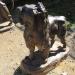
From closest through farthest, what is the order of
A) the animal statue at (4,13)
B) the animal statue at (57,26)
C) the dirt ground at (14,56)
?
the animal statue at (57,26) < the dirt ground at (14,56) < the animal statue at (4,13)

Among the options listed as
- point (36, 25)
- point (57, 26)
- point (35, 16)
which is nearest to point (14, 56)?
point (57, 26)

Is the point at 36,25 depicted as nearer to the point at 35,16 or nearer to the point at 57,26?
the point at 35,16

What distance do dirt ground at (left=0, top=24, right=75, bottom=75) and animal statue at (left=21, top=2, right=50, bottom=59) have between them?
2.93 ft

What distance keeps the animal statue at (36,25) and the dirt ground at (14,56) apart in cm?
89

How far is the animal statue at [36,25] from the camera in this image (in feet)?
15.1

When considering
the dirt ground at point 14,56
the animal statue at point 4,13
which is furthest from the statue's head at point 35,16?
the animal statue at point 4,13

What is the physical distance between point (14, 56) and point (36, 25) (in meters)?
1.73

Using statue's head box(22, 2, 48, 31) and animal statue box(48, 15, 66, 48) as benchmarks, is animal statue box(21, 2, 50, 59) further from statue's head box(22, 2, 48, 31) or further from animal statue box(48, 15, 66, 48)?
animal statue box(48, 15, 66, 48)

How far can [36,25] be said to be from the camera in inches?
186

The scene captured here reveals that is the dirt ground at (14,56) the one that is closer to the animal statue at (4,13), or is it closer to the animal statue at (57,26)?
the animal statue at (4,13)

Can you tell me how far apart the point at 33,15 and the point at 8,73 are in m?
1.70

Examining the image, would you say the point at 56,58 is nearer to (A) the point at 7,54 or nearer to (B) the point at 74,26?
(A) the point at 7,54

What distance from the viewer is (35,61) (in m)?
5.28

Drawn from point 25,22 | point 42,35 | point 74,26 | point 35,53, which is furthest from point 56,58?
point 74,26
